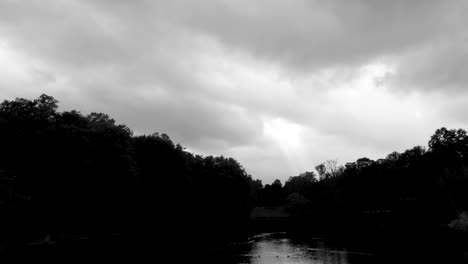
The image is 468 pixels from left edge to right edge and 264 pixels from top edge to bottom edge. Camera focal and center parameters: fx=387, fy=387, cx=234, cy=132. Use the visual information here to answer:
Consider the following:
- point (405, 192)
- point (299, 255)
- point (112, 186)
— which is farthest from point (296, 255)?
point (405, 192)

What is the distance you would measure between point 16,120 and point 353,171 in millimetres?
153055

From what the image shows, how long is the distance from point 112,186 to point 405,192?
10557 cm

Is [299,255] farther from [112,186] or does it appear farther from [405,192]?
[405,192]

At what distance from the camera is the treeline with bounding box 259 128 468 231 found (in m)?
94.6

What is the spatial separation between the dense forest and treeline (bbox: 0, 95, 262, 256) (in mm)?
190

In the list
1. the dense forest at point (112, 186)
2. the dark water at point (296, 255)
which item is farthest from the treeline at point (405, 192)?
the dark water at point (296, 255)

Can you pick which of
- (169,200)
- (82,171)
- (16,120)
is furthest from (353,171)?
(16,120)

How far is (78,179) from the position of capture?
78.4 metres

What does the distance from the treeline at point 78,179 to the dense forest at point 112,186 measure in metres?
0.19

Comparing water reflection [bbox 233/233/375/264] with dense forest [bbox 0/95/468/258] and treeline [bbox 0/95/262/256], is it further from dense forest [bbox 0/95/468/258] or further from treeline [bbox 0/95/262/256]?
treeline [bbox 0/95/262/256]

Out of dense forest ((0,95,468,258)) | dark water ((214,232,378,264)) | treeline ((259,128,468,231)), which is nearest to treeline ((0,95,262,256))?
dense forest ((0,95,468,258))

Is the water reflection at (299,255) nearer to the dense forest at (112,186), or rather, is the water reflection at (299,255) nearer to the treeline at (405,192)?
the dense forest at (112,186)

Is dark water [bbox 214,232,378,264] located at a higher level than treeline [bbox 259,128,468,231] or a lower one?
→ lower

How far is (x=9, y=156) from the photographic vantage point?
7188cm
